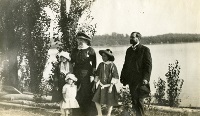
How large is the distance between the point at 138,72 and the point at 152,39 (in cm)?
38

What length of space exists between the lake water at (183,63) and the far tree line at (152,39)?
0.17ft

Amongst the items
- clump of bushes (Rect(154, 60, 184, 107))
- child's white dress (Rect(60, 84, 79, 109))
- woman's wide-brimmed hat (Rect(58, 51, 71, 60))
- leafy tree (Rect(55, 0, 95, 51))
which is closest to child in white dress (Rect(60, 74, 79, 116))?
child's white dress (Rect(60, 84, 79, 109))

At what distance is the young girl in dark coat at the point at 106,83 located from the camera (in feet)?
10.8

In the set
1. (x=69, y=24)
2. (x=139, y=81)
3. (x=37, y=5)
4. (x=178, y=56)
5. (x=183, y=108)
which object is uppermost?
(x=37, y=5)

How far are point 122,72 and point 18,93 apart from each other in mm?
1221

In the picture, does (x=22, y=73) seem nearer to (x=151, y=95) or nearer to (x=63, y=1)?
(x=63, y=1)

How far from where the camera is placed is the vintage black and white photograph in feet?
10.8

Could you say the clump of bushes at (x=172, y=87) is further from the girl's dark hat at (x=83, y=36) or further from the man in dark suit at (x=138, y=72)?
the girl's dark hat at (x=83, y=36)

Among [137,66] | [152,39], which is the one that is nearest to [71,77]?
[137,66]

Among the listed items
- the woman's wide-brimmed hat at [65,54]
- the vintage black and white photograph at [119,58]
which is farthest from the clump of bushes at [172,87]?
the woman's wide-brimmed hat at [65,54]

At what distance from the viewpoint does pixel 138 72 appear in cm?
325

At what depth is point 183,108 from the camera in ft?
10.8

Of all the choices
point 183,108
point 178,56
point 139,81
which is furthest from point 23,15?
point 183,108

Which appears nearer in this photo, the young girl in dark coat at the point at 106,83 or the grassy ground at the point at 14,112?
the young girl in dark coat at the point at 106,83
